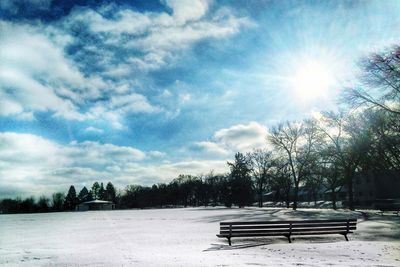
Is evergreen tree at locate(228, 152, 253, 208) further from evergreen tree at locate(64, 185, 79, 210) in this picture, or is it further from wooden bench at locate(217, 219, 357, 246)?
evergreen tree at locate(64, 185, 79, 210)

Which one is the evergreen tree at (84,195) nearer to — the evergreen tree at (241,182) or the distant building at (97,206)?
the distant building at (97,206)

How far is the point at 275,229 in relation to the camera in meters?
17.7

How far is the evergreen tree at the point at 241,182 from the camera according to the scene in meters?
93.3

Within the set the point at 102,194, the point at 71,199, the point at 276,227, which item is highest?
the point at 102,194

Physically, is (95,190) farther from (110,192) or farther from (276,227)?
(276,227)

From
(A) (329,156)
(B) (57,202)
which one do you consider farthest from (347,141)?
(B) (57,202)

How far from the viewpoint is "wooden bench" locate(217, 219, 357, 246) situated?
56.0 feet

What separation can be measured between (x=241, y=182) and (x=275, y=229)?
76.9m

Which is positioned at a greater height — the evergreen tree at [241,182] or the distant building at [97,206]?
the evergreen tree at [241,182]

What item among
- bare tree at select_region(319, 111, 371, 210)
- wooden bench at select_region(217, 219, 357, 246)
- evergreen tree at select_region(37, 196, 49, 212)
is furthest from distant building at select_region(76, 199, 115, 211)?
wooden bench at select_region(217, 219, 357, 246)

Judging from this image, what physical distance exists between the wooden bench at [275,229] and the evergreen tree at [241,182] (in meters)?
75.4

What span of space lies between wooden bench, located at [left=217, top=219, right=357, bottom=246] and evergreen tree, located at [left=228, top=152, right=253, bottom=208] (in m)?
75.4

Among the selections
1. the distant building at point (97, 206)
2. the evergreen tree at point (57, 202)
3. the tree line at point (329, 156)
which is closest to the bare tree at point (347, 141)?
the tree line at point (329, 156)

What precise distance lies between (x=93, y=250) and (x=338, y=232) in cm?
1201
